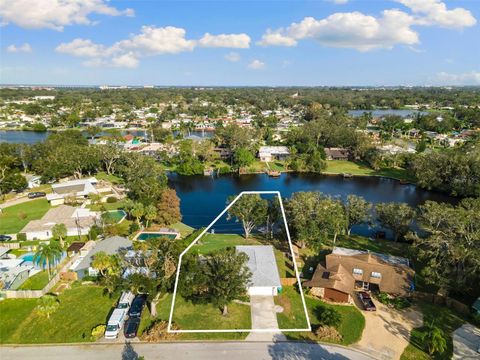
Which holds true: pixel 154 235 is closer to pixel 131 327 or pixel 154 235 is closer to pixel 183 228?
pixel 183 228

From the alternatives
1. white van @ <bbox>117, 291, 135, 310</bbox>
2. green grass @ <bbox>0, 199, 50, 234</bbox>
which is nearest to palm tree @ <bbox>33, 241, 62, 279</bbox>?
white van @ <bbox>117, 291, 135, 310</bbox>

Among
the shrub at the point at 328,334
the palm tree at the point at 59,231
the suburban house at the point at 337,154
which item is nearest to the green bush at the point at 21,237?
the palm tree at the point at 59,231

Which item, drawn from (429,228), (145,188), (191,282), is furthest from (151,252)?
(429,228)

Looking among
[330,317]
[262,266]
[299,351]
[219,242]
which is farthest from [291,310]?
[219,242]

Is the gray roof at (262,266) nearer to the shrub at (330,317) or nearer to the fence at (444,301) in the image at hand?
the shrub at (330,317)

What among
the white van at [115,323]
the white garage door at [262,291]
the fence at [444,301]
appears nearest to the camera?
the white van at [115,323]

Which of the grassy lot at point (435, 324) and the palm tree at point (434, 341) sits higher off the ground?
the palm tree at point (434, 341)

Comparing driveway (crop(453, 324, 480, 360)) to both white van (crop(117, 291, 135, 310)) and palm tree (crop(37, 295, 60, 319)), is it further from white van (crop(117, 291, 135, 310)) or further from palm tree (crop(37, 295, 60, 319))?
palm tree (crop(37, 295, 60, 319))
